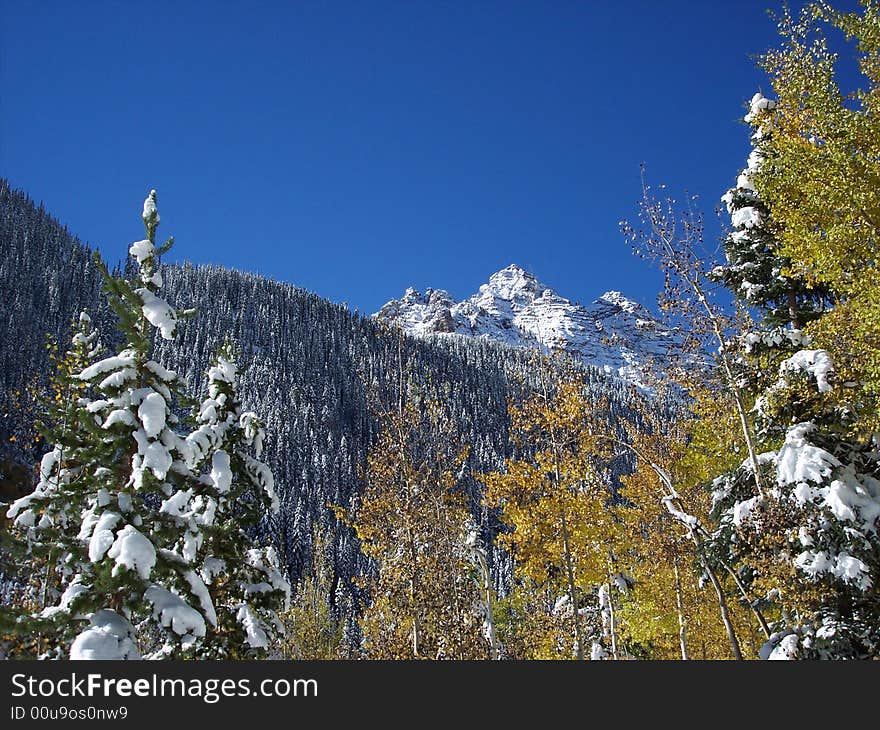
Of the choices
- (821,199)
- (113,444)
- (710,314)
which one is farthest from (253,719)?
(821,199)

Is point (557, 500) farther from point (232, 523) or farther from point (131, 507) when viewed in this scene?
point (131, 507)

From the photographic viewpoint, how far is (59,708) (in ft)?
21.0

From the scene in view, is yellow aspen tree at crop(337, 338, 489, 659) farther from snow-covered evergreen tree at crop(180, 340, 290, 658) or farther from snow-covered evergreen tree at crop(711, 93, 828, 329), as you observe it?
snow-covered evergreen tree at crop(711, 93, 828, 329)

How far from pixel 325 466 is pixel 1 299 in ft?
314

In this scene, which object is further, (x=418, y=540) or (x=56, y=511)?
(x=418, y=540)

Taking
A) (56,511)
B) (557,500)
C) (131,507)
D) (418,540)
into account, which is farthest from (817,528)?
(56,511)

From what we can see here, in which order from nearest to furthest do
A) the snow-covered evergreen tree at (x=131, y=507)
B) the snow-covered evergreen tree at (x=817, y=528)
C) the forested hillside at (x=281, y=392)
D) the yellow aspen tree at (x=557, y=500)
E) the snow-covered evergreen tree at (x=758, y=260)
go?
the snow-covered evergreen tree at (x=131, y=507) < the snow-covered evergreen tree at (x=817, y=528) < the snow-covered evergreen tree at (x=758, y=260) < the yellow aspen tree at (x=557, y=500) < the forested hillside at (x=281, y=392)

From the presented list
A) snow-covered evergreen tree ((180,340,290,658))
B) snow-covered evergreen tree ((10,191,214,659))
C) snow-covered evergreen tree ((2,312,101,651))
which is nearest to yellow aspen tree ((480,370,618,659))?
snow-covered evergreen tree ((180,340,290,658))

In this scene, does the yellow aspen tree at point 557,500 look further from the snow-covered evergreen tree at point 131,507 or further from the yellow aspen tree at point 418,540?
the snow-covered evergreen tree at point 131,507

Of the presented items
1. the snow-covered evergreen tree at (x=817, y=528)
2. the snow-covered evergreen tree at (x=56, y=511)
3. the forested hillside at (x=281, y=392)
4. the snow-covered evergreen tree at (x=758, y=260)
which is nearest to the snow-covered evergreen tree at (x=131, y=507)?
the snow-covered evergreen tree at (x=56, y=511)

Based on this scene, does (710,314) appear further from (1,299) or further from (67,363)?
(1,299)

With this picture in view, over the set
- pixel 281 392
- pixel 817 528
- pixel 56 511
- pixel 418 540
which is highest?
pixel 281 392

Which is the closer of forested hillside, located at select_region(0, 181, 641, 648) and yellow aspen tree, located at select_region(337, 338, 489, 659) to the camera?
yellow aspen tree, located at select_region(337, 338, 489, 659)

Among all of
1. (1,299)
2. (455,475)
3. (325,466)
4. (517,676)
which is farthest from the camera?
(1,299)
